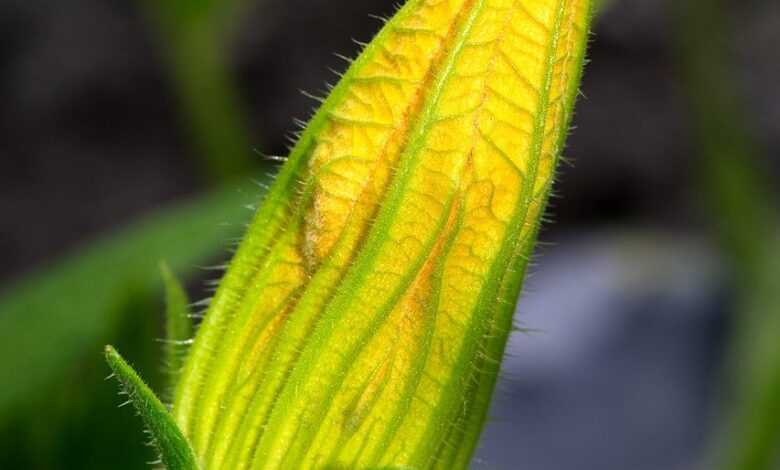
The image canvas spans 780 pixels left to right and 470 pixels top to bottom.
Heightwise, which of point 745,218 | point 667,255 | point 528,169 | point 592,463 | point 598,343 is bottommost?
point 592,463

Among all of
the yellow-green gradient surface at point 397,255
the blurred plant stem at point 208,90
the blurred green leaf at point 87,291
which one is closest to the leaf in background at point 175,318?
the yellow-green gradient surface at point 397,255

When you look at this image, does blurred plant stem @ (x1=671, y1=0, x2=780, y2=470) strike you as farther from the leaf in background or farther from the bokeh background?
the leaf in background

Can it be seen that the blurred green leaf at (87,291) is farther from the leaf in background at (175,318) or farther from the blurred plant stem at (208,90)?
the blurred plant stem at (208,90)

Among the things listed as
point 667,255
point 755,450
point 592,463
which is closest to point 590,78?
point 667,255

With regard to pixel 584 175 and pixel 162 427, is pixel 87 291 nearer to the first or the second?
pixel 162 427

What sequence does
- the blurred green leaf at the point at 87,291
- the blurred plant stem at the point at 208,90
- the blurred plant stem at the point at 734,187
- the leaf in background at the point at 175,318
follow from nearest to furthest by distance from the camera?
1. the leaf in background at the point at 175,318
2. the blurred green leaf at the point at 87,291
3. the blurred plant stem at the point at 208,90
4. the blurred plant stem at the point at 734,187

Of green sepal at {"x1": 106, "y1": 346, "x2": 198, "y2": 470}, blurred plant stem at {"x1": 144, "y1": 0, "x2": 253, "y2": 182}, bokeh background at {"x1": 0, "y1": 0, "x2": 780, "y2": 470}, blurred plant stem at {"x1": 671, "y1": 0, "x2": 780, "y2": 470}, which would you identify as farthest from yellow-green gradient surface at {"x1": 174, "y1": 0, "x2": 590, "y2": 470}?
blurred plant stem at {"x1": 671, "y1": 0, "x2": 780, "y2": 470}

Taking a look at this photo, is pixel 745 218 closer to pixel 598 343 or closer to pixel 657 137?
pixel 598 343

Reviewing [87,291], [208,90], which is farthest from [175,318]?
[208,90]

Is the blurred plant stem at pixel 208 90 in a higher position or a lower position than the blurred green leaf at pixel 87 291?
higher
